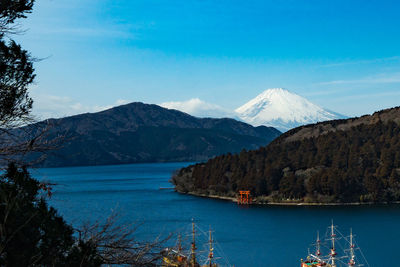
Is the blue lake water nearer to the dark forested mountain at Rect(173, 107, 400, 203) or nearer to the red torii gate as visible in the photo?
the red torii gate

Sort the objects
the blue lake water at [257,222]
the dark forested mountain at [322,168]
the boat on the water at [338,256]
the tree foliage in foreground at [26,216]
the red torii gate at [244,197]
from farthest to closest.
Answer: the red torii gate at [244,197]
the dark forested mountain at [322,168]
the blue lake water at [257,222]
the boat on the water at [338,256]
the tree foliage in foreground at [26,216]

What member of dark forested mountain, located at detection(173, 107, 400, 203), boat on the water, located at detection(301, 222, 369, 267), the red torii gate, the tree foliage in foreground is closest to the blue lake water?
boat on the water, located at detection(301, 222, 369, 267)

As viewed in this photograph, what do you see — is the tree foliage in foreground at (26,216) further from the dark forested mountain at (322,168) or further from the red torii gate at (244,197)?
the red torii gate at (244,197)

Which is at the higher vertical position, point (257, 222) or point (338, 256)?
point (257, 222)

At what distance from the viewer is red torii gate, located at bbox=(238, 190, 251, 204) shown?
59.8 metres

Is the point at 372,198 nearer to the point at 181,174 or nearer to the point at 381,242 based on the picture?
the point at 381,242

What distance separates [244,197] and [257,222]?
16817mm

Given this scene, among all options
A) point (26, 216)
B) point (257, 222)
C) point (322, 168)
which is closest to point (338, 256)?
point (257, 222)

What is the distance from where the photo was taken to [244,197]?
60.8m

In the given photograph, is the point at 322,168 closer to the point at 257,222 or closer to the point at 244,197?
the point at 244,197

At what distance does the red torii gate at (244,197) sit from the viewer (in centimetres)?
5981

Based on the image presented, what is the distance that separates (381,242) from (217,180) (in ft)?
127

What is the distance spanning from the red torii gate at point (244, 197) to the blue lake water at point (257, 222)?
1804 mm

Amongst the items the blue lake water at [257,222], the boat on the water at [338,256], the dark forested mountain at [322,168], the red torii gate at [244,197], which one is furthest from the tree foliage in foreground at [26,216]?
the red torii gate at [244,197]
